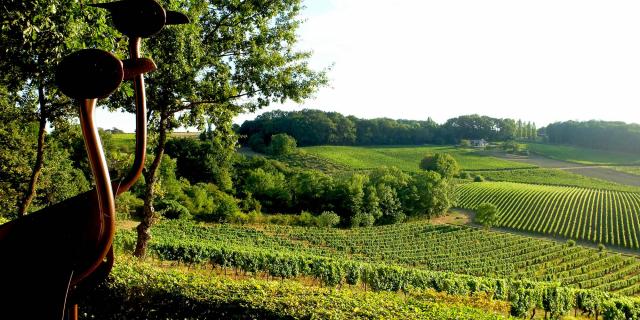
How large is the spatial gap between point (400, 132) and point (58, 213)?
138 metres

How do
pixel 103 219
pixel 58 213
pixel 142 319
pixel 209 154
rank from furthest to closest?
pixel 209 154, pixel 142 319, pixel 58 213, pixel 103 219

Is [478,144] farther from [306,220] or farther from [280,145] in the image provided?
[306,220]

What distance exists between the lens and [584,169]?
113 m

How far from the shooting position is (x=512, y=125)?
16162cm

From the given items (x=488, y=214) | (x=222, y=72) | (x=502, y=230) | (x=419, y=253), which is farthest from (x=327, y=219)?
(x=222, y=72)

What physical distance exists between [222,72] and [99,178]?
11.4 meters

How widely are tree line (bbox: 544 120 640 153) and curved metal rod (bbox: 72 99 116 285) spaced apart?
554ft

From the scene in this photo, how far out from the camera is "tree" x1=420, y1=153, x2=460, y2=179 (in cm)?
9375

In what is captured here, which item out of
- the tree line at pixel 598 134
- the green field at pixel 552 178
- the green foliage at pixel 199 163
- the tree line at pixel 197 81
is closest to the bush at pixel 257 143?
the green foliage at pixel 199 163

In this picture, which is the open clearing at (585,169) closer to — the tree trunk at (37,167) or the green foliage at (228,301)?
the green foliage at (228,301)

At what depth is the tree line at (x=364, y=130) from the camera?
119 meters

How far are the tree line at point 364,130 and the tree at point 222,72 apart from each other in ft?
310

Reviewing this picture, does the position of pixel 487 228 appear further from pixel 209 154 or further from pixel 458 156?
pixel 458 156

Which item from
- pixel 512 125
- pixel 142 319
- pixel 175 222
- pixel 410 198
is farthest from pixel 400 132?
pixel 142 319
